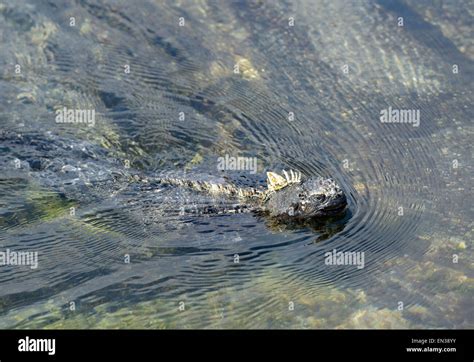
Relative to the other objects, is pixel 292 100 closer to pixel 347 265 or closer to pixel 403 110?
pixel 403 110

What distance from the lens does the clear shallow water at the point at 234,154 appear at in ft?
26.2

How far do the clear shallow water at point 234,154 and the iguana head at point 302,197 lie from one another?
292mm

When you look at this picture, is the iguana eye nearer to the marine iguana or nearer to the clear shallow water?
the marine iguana

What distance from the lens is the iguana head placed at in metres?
9.48

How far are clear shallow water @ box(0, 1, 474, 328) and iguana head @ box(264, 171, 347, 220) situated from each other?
0.29 m

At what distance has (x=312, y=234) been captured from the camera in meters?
9.37

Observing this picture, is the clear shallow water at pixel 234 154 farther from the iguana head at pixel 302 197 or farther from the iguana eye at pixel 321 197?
the iguana eye at pixel 321 197

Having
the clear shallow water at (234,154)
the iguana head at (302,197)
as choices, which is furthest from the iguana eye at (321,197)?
the clear shallow water at (234,154)

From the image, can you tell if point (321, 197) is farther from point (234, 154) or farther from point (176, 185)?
point (176, 185)

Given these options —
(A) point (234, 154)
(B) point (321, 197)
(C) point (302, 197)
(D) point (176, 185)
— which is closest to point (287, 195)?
(C) point (302, 197)

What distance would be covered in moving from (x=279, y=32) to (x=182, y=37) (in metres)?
1.86

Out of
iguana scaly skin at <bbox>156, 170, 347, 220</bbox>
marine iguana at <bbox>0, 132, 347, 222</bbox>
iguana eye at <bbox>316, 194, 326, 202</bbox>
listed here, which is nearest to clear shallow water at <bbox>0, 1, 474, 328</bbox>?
marine iguana at <bbox>0, 132, 347, 222</bbox>

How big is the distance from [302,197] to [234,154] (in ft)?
5.12

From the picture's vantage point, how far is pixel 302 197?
9.66 m
